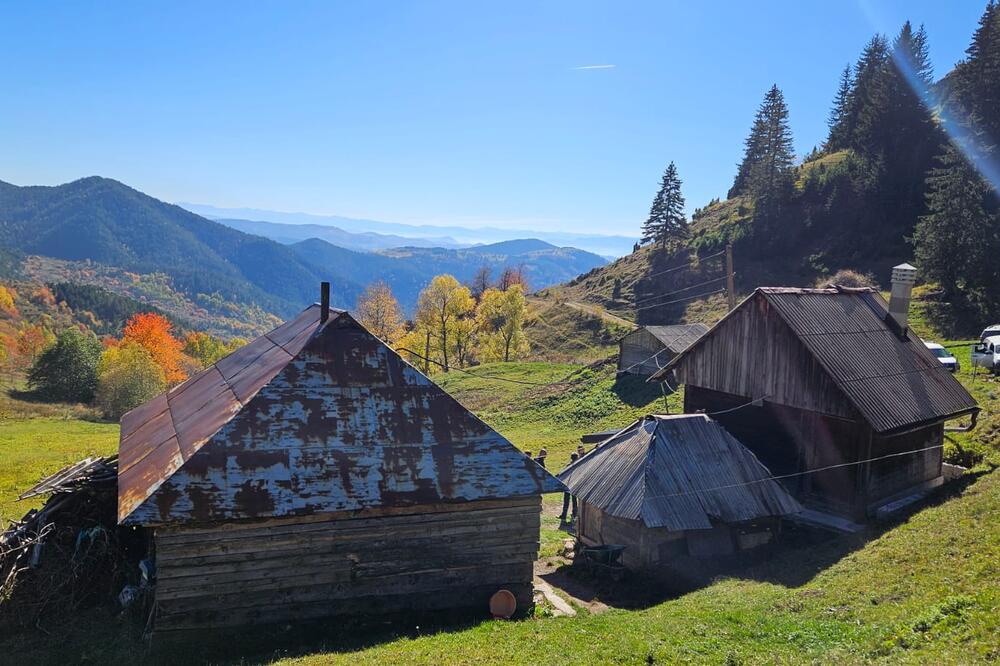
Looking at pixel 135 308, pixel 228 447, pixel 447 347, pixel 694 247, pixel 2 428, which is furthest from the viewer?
pixel 135 308

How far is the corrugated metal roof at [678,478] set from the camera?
17.8 m

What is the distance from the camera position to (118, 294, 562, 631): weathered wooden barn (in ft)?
42.8

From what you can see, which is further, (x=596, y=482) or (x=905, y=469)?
(x=905, y=469)

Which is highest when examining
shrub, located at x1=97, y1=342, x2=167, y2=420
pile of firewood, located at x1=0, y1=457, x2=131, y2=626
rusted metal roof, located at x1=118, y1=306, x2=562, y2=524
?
rusted metal roof, located at x1=118, y1=306, x2=562, y2=524

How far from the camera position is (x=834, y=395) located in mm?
19641

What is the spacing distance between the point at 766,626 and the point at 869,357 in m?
13.0

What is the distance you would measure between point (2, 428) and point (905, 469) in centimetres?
5117

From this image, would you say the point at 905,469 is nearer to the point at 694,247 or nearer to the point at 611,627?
the point at 611,627

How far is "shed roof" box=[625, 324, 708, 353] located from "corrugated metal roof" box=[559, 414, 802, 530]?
24.9 m

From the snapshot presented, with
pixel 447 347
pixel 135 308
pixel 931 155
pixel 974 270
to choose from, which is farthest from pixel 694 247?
pixel 135 308

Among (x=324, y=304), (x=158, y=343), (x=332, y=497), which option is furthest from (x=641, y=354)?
(x=158, y=343)

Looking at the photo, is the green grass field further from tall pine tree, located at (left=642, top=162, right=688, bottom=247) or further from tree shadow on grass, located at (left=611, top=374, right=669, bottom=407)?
tall pine tree, located at (left=642, top=162, right=688, bottom=247)

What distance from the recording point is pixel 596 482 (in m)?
19.5

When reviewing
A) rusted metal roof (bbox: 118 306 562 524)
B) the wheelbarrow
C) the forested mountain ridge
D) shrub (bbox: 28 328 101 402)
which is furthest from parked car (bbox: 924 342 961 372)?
shrub (bbox: 28 328 101 402)
